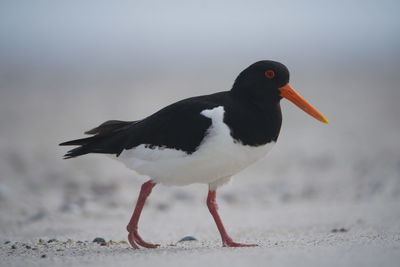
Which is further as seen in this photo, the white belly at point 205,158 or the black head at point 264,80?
the black head at point 264,80

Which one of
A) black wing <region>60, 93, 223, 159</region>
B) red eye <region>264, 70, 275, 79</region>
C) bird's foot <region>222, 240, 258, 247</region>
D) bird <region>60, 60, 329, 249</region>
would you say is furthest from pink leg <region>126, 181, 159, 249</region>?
red eye <region>264, 70, 275, 79</region>

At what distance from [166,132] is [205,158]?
63 centimetres

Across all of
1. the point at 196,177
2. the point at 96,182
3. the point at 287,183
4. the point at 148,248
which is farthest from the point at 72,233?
the point at 287,183

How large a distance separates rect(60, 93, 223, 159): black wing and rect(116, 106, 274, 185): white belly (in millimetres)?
78

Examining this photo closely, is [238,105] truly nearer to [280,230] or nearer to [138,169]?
[138,169]

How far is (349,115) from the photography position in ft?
86.0

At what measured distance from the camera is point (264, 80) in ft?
25.0

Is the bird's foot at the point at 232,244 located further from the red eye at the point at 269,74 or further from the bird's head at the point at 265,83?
the red eye at the point at 269,74

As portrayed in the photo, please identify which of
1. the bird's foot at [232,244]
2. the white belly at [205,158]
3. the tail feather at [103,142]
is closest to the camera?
the white belly at [205,158]

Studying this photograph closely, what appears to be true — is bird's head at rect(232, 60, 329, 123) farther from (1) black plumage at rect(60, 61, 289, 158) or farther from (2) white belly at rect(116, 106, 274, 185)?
(2) white belly at rect(116, 106, 274, 185)

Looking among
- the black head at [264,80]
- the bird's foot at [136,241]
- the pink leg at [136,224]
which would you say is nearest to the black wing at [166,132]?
the black head at [264,80]

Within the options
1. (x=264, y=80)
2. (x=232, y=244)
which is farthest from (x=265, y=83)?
(x=232, y=244)

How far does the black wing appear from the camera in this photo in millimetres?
7137

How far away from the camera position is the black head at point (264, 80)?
24.8 feet
